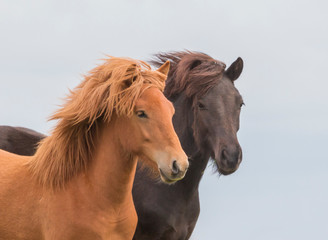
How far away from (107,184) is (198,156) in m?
1.81

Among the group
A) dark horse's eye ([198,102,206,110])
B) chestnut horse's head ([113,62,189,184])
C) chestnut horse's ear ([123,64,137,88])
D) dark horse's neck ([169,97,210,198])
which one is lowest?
dark horse's neck ([169,97,210,198])

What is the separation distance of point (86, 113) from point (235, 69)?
256 cm

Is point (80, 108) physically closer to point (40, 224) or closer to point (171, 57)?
point (40, 224)

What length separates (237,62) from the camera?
7852 millimetres

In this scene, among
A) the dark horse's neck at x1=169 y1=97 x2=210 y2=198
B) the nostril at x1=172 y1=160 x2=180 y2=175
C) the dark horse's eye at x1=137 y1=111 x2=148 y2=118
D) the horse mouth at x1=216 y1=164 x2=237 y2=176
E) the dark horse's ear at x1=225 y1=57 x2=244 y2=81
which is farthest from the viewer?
the dark horse's ear at x1=225 y1=57 x2=244 y2=81

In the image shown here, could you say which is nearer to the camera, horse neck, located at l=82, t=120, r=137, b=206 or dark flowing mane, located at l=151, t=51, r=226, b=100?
horse neck, located at l=82, t=120, r=137, b=206

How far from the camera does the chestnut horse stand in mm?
5570

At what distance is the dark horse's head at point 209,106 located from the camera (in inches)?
276

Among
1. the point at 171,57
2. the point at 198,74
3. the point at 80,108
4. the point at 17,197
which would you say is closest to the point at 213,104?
the point at 198,74

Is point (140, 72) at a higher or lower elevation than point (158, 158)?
higher

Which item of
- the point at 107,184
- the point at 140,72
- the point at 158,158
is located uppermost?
the point at 140,72

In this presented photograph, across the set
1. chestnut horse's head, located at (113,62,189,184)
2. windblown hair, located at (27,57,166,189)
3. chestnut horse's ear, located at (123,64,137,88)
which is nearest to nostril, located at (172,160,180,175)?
chestnut horse's head, located at (113,62,189,184)

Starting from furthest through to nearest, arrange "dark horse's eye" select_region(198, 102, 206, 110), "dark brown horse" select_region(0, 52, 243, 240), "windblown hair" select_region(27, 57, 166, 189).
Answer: "dark horse's eye" select_region(198, 102, 206, 110) < "dark brown horse" select_region(0, 52, 243, 240) < "windblown hair" select_region(27, 57, 166, 189)

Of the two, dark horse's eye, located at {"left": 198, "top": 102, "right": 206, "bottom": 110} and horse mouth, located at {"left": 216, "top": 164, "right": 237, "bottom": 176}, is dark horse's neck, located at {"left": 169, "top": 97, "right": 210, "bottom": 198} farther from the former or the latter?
horse mouth, located at {"left": 216, "top": 164, "right": 237, "bottom": 176}
